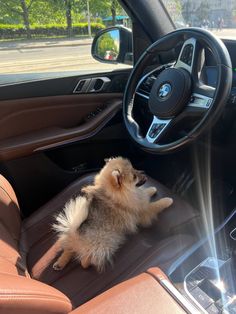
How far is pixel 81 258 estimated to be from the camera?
1.95m

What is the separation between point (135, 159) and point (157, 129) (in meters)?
1.06

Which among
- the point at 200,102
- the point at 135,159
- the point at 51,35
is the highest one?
the point at 51,35

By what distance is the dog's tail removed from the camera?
2.06 metres

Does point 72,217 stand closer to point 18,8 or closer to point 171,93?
point 171,93

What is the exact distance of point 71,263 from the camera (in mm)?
1965

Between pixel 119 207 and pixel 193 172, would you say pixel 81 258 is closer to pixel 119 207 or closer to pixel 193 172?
pixel 119 207

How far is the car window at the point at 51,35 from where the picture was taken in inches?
115

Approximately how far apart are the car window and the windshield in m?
0.41

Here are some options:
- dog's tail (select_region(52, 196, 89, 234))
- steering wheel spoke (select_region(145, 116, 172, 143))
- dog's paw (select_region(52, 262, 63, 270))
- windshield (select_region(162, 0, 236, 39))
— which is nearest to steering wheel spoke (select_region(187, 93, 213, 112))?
steering wheel spoke (select_region(145, 116, 172, 143))

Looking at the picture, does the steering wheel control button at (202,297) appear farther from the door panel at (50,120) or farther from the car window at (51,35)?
the car window at (51,35)

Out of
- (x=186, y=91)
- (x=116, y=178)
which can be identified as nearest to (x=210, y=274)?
(x=116, y=178)

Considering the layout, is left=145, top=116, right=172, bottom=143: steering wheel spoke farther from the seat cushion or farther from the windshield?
the windshield

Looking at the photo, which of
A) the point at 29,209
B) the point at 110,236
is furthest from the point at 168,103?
the point at 29,209

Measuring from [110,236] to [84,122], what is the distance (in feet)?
4.22
